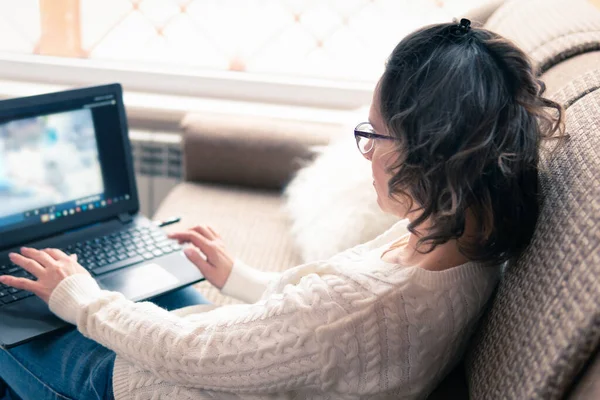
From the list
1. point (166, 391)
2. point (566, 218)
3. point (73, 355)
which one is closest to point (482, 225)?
point (566, 218)

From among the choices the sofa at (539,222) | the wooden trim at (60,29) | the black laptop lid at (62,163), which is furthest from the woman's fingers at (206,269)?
the wooden trim at (60,29)

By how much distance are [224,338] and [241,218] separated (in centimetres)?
76

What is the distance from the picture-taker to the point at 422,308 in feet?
2.64

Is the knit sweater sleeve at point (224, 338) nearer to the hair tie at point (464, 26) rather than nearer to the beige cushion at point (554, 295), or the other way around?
the beige cushion at point (554, 295)

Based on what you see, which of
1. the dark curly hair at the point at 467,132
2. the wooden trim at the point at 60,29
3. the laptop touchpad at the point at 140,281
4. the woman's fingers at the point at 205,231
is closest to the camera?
the dark curly hair at the point at 467,132

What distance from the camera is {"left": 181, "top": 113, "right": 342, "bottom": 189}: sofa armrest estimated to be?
66.6 inches

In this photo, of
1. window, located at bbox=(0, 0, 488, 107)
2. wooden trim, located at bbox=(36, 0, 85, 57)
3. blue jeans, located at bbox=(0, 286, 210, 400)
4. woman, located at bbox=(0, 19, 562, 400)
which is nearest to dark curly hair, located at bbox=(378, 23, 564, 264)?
woman, located at bbox=(0, 19, 562, 400)

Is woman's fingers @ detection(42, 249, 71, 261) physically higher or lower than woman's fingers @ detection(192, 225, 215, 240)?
higher

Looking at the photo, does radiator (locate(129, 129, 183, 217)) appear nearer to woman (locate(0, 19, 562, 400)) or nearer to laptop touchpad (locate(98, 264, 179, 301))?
laptop touchpad (locate(98, 264, 179, 301))

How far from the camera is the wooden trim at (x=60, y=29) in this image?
1.91m

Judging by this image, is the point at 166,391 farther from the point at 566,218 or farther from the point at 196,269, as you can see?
the point at 566,218

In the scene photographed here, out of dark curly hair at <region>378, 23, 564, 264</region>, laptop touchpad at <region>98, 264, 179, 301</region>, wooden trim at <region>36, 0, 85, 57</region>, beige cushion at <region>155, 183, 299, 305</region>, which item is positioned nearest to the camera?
dark curly hair at <region>378, 23, 564, 264</region>

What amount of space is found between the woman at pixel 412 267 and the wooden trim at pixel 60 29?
1288 millimetres

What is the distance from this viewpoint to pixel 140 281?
1160mm
